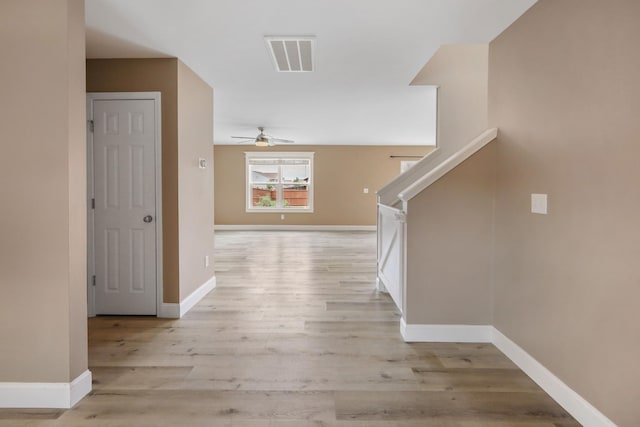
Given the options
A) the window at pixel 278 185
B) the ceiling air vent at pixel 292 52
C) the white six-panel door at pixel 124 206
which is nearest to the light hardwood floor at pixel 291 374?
the white six-panel door at pixel 124 206

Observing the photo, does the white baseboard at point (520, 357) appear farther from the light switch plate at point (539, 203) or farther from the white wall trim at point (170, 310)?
the white wall trim at point (170, 310)

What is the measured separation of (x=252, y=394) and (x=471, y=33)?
300cm

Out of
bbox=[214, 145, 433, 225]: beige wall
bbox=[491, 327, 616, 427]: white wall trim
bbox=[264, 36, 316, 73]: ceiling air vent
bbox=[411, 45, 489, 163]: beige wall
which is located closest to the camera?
bbox=[491, 327, 616, 427]: white wall trim

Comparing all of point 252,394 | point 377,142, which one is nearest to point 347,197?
point 377,142

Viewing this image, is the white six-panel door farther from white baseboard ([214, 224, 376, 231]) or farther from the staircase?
white baseboard ([214, 224, 376, 231])

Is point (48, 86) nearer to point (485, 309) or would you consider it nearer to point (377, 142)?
point (485, 309)

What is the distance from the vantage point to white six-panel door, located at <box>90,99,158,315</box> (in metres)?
3.25

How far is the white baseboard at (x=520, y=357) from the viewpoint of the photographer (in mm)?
1759

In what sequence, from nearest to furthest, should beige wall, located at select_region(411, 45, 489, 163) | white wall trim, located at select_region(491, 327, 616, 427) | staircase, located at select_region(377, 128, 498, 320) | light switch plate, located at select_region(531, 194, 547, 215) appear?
white wall trim, located at select_region(491, 327, 616, 427) < light switch plate, located at select_region(531, 194, 547, 215) < staircase, located at select_region(377, 128, 498, 320) < beige wall, located at select_region(411, 45, 489, 163)

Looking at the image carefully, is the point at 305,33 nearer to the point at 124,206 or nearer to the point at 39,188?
the point at 39,188

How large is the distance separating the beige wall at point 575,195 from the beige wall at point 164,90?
9.24 feet

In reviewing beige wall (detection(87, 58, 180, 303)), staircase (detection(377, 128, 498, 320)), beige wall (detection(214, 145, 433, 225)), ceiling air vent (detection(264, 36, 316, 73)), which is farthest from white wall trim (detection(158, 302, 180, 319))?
beige wall (detection(214, 145, 433, 225))

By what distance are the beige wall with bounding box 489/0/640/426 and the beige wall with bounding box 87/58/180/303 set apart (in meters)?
2.82

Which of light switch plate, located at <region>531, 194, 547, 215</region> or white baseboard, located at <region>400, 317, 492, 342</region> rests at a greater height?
light switch plate, located at <region>531, 194, 547, 215</region>
